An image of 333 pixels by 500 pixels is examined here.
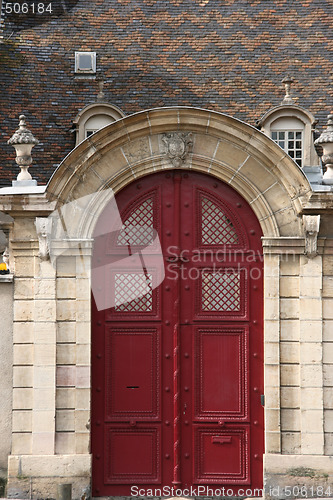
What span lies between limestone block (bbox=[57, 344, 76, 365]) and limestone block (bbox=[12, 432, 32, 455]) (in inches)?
40.5

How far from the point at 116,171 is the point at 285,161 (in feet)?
7.21

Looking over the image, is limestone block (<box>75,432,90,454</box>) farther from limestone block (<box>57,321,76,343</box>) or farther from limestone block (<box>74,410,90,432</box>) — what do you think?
limestone block (<box>57,321,76,343</box>)

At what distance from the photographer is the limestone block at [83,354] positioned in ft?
39.4

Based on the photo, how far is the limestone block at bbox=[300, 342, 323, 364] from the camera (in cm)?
1194

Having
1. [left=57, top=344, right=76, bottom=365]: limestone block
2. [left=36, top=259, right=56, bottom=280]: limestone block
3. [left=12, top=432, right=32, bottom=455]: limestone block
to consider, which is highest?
[left=36, top=259, right=56, bottom=280]: limestone block

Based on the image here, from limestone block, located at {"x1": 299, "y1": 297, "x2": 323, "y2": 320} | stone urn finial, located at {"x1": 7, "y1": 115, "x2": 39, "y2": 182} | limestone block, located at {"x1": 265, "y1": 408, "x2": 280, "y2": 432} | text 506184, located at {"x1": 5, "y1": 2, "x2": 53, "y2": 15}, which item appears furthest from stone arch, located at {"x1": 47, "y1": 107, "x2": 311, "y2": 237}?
text 506184, located at {"x1": 5, "y1": 2, "x2": 53, "y2": 15}

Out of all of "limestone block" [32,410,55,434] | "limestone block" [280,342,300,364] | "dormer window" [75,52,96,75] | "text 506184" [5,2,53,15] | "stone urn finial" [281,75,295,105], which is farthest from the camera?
"text 506184" [5,2,53,15]

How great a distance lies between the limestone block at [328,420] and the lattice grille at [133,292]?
264cm

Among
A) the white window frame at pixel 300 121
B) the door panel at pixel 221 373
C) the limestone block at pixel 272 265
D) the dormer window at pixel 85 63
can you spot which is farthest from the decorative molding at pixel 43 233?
the dormer window at pixel 85 63

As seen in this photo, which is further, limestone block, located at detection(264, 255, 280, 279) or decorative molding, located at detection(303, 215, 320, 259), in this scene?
limestone block, located at detection(264, 255, 280, 279)

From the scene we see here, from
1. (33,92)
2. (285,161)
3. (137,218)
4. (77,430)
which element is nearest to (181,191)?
(137,218)

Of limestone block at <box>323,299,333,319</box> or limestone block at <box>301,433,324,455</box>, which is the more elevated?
limestone block at <box>323,299,333,319</box>

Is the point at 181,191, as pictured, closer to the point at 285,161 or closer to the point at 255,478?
the point at 285,161

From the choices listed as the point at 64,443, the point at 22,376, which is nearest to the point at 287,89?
the point at 22,376
